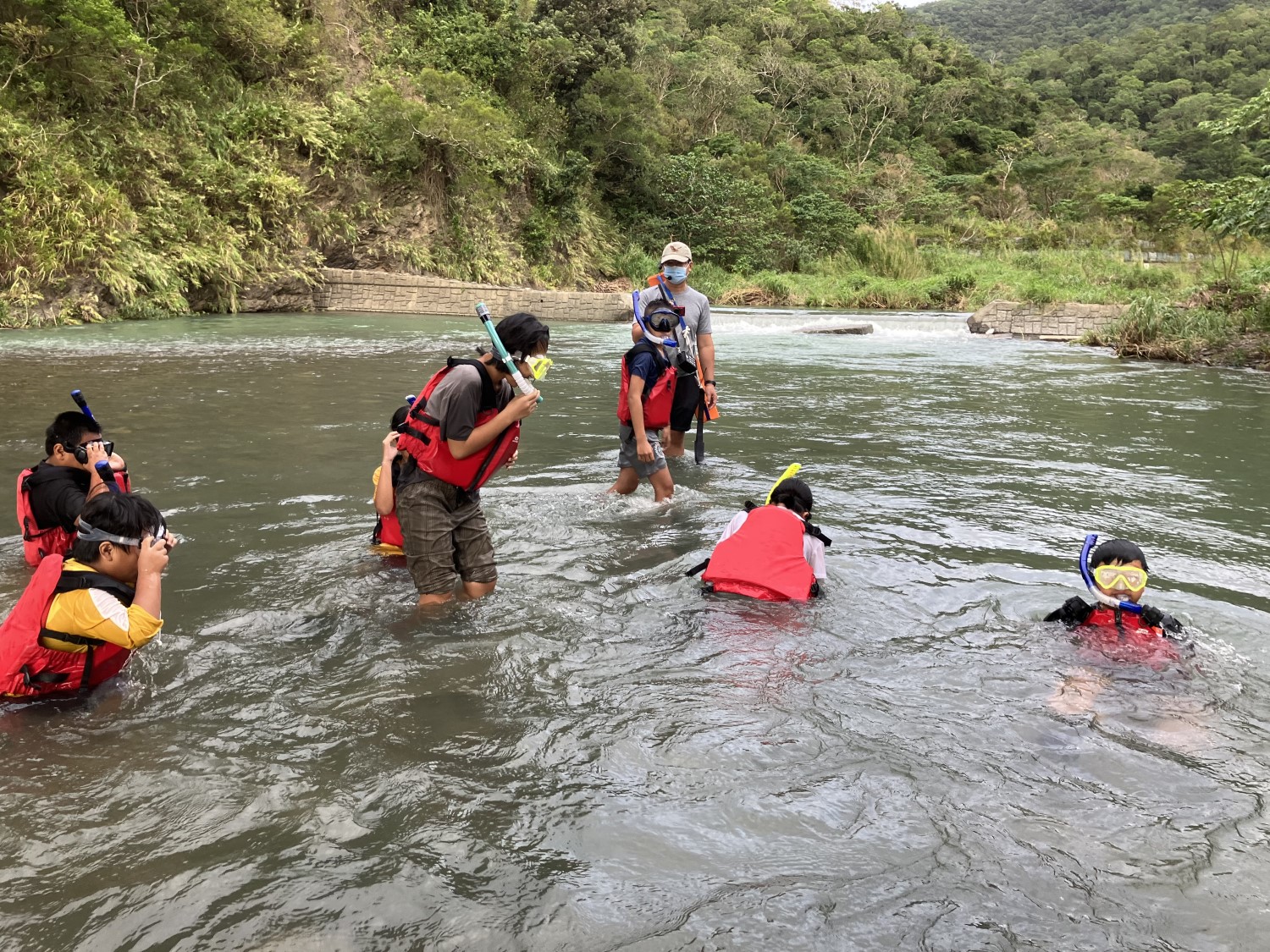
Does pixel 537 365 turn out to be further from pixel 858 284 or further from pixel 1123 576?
pixel 858 284

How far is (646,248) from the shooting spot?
3962cm

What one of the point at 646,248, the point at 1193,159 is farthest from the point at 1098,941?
the point at 1193,159

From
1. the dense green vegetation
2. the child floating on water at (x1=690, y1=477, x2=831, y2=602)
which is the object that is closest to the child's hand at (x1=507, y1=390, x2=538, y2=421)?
the child floating on water at (x1=690, y1=477, x2=831, y2=602)

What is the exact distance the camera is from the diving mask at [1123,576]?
166 inches

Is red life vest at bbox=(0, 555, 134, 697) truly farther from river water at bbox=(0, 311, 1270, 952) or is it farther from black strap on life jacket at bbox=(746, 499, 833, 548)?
black strap on life jacket at bbox=(746, 499, 833, 548)

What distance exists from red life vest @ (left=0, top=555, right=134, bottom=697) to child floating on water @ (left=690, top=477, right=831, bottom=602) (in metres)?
2.82

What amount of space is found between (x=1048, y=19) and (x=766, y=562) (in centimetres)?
13464

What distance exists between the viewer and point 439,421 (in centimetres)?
435

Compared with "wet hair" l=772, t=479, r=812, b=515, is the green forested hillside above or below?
above

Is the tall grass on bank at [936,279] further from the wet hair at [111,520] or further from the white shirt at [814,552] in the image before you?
the wet hair at [111,520]

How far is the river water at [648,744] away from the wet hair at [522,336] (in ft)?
4.41

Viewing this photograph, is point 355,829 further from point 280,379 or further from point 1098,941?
point 280,379

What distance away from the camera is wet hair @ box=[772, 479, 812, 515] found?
518 cm

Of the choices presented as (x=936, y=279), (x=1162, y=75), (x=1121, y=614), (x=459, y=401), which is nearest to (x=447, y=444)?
(x=459, y=401)
